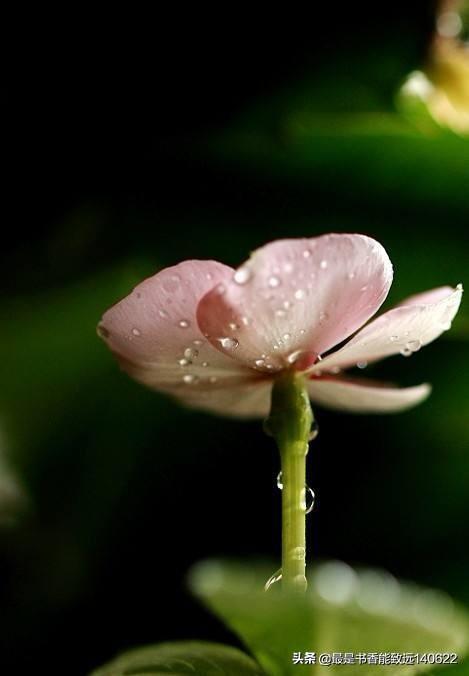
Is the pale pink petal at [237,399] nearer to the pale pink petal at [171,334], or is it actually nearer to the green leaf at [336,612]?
the pale pink petal at [171,334]

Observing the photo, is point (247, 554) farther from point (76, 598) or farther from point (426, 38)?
point (426, 38)

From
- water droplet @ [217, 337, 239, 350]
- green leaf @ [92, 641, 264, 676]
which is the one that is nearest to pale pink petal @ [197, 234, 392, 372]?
water droplet @ [217, 337, 239, 350]

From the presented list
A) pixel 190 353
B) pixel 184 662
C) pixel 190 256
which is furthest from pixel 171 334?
pixel 190 256

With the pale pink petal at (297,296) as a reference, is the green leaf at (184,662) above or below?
below

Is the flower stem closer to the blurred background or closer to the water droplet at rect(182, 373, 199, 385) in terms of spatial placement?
the water droplet at rect(182, 373, 199, 385)

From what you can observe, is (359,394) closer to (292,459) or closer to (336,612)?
(292,459)

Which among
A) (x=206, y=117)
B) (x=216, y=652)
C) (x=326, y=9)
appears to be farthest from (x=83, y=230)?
(x=216, y=652)

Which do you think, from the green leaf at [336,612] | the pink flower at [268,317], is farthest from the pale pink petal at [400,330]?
the green leaf at [336,612]
